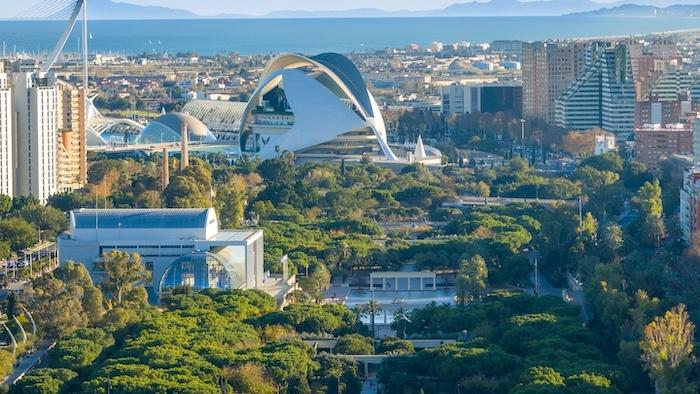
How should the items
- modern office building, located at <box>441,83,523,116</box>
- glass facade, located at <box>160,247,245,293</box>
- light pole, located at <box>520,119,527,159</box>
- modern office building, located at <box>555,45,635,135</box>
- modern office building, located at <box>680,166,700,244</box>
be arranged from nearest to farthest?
glass facade, located at <box>160,247,245,293</box>
modern office building, located at <box>680,166,700,244</box>
light pole, located at <box>520,119,527,159</box>
modern office building, located at <box>555,45,635,135</box>
modern office building, located at <box>441,83,523,116</box>

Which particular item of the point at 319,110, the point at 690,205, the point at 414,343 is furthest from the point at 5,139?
the point at 414,343

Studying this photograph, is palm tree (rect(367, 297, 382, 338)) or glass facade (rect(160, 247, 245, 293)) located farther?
glass facade (rect(160, 247, 245, 293))

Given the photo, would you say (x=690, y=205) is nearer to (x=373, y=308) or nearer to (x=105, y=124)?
(x=373, y=308)

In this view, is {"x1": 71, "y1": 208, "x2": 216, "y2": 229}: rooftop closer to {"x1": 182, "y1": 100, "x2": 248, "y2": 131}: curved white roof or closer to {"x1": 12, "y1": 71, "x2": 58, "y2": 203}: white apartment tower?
{"x1": 12, "y1": 71, "x2": 58, "y2": 203}: white apartment tower

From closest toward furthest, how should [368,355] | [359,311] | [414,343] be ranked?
1. [368,355]
2. [414,343]
3. [359,311]

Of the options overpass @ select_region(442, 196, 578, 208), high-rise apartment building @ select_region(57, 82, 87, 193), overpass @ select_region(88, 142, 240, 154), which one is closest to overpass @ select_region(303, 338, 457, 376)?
overpass @ select_region(442, 196, 578, 208)

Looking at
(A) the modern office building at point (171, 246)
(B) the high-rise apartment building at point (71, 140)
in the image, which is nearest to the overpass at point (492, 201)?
(B) the high-rise apartment building at point (71, 140)
